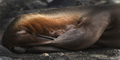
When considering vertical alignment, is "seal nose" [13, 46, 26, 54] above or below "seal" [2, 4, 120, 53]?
below

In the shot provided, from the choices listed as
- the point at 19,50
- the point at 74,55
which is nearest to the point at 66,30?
the point at 74,55

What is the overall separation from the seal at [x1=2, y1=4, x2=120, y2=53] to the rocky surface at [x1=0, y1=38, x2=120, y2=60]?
9 centimetres

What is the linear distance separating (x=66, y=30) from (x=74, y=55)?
509mm

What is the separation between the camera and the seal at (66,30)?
3.70m

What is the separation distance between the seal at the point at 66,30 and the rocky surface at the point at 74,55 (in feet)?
0.30

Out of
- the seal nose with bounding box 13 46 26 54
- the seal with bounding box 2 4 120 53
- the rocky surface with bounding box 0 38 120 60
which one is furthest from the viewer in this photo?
the seal nose with bounding box 13 46 26 54

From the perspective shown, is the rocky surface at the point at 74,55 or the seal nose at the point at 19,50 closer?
the rocky surface at the point at 74,55

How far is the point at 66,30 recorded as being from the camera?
396cm

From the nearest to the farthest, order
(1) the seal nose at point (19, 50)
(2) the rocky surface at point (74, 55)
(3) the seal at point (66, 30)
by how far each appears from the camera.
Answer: (2) the rocky surface at point (74, 55) < (3) the seal at point (66, 30) < (1) the seal nose at point (19, 50)

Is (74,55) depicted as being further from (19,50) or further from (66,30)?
(19,50)

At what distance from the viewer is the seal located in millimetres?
3701

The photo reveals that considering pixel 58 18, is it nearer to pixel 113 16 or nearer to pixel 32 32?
pixel 32 32

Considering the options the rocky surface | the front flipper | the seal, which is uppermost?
the seal

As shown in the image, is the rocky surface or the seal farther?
the seal
